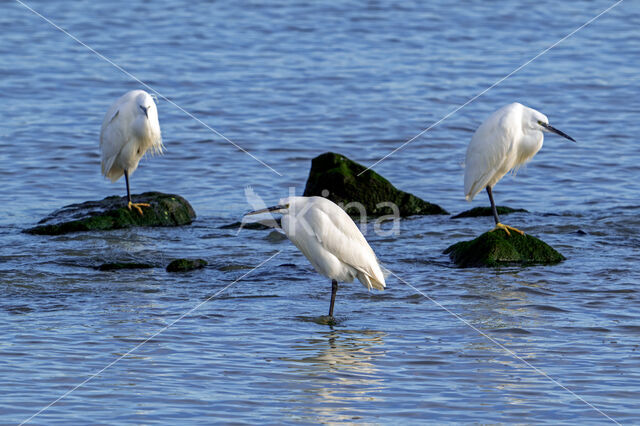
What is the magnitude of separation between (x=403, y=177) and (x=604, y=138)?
400 centimetres

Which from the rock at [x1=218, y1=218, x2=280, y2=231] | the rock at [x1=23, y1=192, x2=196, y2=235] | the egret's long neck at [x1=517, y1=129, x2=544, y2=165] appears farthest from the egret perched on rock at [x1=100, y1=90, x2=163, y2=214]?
the egret's long neck at [x1=517, y1=129, x2=544, y2=165]

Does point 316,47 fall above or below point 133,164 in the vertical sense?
above

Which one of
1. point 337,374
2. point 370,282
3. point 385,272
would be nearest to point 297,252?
point 385,272

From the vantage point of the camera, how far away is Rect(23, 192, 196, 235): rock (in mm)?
10000

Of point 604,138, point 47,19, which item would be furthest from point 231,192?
point 47,19

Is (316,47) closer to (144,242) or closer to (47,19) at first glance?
(47,19)

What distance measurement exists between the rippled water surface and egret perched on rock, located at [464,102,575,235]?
0.84 meters

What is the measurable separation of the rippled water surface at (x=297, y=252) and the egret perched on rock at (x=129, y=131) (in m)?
1.05

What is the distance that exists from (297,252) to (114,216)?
2.24 metres

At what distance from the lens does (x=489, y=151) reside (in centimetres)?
962

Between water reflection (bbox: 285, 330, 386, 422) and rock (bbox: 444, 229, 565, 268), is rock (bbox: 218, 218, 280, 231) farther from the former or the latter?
water reflection (bbox: 285, 330, 386, 422)

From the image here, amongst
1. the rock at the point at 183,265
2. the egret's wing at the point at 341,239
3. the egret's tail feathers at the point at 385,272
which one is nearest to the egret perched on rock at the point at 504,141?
the egret's tail feathers at the point at 385,272

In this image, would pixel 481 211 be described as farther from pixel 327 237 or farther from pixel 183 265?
pixel 327 237

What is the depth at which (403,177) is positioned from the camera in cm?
1306
